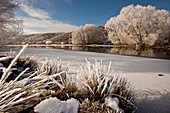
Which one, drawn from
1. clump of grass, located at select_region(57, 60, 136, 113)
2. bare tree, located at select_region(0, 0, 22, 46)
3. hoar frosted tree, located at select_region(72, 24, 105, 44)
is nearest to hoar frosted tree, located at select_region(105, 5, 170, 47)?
hoar frosted tree, located at select_region(72, 24, 105, 44)

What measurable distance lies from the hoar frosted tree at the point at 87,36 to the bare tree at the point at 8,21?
1950 inches

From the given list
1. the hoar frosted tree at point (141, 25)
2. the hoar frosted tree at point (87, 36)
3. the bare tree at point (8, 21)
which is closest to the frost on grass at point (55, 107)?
the bare tree at point (8, 21)

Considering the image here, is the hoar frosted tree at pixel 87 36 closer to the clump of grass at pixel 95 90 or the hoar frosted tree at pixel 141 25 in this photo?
the hoar frosted tree at pixel 141 25

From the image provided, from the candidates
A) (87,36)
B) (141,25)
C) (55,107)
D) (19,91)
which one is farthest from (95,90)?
(87,36)

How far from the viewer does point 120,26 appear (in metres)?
41.5

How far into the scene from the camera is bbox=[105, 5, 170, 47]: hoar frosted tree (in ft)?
124

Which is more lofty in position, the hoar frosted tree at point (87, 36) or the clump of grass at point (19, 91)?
the clump of grass at point (19, 91)

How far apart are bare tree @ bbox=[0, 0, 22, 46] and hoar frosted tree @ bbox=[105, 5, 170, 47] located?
30095 millimetres

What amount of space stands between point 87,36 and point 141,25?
23.6 meters

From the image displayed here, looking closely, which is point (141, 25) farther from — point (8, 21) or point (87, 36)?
point (8, 21)

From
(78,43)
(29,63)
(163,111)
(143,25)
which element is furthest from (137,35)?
(163,111)

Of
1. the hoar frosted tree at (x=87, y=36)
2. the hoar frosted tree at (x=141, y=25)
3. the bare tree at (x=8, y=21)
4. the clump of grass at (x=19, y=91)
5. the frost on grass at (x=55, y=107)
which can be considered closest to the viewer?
the clump of grass at (x=19, y=91)

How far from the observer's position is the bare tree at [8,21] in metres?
9.31

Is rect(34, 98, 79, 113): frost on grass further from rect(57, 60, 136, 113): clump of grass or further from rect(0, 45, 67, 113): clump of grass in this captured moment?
rect(57, 60, 136, 113): clump of grass
